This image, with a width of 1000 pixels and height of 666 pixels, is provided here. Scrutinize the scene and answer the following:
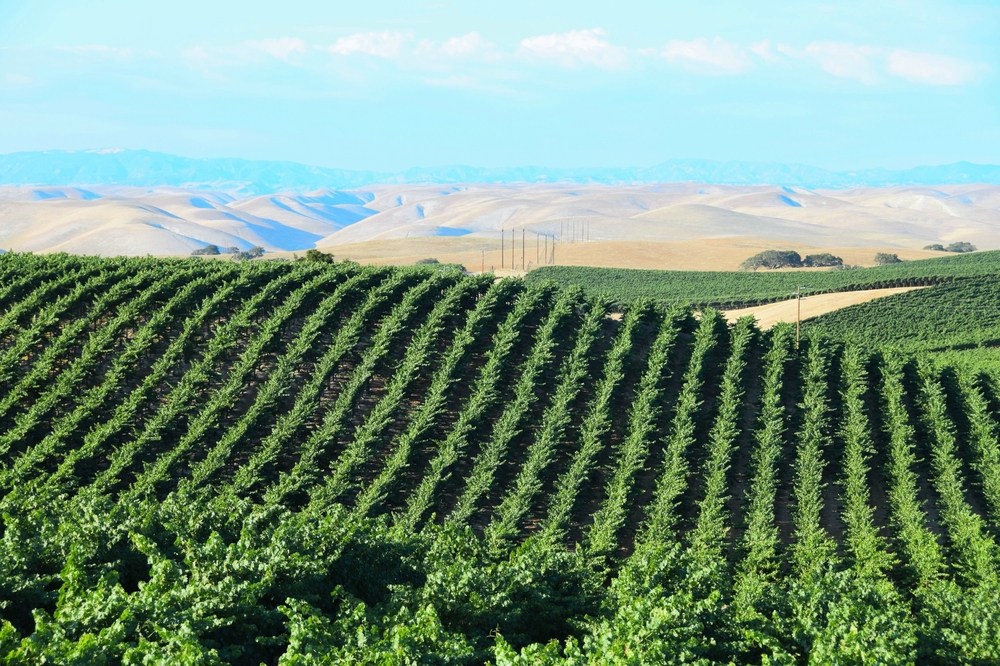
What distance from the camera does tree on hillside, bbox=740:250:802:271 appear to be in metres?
97.4

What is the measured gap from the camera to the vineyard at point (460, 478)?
12992mm

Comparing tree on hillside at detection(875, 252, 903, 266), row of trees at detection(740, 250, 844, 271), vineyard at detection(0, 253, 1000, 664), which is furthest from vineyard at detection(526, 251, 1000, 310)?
vineyard at detection(0, 253, 1000, 664)

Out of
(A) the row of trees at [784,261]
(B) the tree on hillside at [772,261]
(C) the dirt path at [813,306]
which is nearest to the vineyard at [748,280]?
(C) the dirt path at [813,306]

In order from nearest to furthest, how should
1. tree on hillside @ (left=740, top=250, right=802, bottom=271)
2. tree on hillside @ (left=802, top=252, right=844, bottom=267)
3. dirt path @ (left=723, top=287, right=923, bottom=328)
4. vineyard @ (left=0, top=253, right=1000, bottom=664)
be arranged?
vineyard @ (left=0, top=253, right=1000, bottom=664)
dirt path @ (left=723, top=287, right=923, bottom=328)
tree on hillside @ (left=740, top=250, right=802, bottom=271)
tree on hillside @ (left=802, top=252, right=844, bottom=267)

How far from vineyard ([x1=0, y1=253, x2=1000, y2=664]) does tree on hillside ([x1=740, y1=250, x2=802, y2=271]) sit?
230ft

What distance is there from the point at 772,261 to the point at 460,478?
8272cm

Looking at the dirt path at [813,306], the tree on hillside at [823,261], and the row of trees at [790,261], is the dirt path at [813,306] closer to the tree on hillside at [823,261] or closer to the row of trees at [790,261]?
the row of trees at [790,261]

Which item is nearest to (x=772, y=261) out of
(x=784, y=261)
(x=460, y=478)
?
(x=784, y=261)

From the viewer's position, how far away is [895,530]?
888 inches

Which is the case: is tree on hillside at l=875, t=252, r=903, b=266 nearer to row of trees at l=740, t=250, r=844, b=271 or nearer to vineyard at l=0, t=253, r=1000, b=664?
row of trees at l=740, t=250, r=844, b=271

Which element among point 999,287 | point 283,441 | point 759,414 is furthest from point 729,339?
point 999,287

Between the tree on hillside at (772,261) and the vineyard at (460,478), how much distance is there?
70050 mm

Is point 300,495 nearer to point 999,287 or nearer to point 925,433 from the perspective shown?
point 925,433

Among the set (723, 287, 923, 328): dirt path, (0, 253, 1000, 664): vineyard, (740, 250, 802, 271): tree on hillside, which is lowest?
(0, 253, 1000, 664): vineyard
